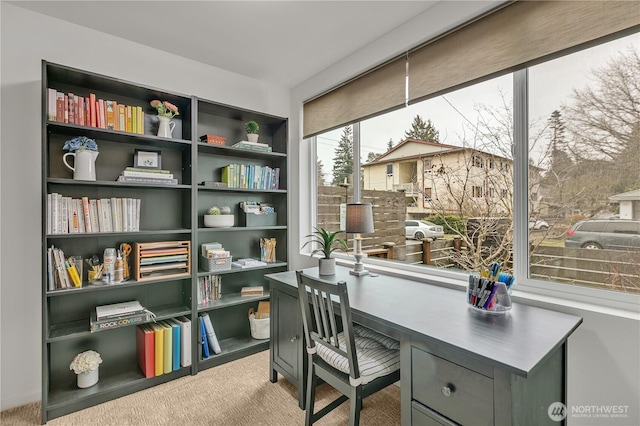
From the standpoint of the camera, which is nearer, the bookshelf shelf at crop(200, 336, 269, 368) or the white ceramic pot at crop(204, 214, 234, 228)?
the bookshelf shelf at crop(200, 336, 269, 368)

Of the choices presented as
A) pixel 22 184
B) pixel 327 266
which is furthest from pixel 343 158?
pixel 22 184

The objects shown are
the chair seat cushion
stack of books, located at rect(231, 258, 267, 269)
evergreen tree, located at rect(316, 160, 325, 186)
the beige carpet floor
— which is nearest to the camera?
the chair seat cushion

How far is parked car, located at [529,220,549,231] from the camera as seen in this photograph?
1660mm

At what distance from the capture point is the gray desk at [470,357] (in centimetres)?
103

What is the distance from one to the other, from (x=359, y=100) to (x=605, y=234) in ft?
5.94

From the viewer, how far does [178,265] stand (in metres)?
2.37

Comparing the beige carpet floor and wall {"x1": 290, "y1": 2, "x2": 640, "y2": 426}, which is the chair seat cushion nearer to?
the beige carpet floor

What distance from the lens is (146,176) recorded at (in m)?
2.24

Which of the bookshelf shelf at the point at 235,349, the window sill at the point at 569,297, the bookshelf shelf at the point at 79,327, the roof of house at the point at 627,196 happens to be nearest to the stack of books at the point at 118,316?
the bookshelf shelf at the point at 79,327

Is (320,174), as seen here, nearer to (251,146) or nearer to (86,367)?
(251,146)

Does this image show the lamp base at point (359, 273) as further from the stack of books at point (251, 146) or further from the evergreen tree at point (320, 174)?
the stack of books at point (251, 146)

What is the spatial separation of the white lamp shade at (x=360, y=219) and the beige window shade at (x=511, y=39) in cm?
82

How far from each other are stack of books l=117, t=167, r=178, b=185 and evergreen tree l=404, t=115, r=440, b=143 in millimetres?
1863

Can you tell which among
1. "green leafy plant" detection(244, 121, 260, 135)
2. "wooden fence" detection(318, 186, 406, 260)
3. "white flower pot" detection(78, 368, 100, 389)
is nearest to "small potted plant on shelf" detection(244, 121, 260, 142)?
"green leafy plant" detection(244, 121, 260, 135)
